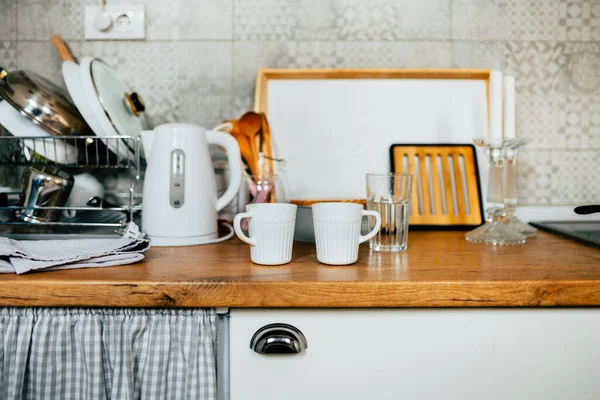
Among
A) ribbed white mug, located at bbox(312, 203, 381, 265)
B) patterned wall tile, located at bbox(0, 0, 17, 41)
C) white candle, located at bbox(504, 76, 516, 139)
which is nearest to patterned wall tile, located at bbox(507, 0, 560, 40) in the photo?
white candle, located at bbox(504, 76, 516, 139)

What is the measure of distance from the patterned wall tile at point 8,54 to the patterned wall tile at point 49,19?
3 cm

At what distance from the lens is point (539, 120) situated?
1.14 meters

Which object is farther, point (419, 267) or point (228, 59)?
point (228, 59)

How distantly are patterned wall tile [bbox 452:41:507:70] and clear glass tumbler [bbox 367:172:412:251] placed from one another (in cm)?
51

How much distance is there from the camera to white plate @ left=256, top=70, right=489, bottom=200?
1.10 metres

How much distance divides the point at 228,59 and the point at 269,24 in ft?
0.46

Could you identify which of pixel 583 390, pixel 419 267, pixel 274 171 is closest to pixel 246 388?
pixel 419 267

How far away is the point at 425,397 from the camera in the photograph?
60 cm

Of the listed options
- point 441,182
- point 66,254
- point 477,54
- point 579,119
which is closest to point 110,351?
point 66,254

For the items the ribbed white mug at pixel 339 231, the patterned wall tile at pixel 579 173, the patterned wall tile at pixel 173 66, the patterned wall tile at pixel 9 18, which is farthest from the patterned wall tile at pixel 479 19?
the patterned wall tile at pixel 9 18

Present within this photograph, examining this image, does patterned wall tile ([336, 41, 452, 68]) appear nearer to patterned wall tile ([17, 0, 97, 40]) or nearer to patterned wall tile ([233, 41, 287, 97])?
patterned wall tile ([233, 41, 287, 97])

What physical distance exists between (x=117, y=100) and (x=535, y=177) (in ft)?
3.46

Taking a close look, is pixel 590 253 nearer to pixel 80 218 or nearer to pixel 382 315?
pixel 382 315

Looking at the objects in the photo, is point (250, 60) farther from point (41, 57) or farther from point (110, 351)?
point (110, 351)
